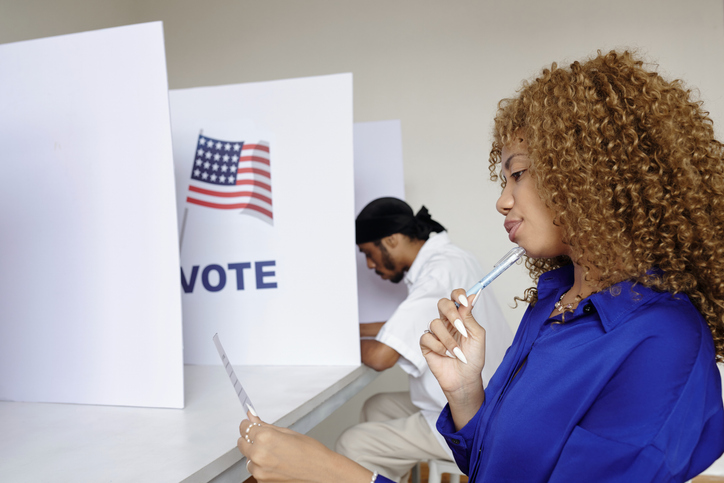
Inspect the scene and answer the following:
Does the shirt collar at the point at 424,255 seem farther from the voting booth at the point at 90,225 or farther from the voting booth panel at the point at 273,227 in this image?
the voting booth at the point at 90,225

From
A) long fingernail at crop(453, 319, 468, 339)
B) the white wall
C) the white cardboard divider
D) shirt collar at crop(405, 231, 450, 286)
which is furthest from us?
the white wall

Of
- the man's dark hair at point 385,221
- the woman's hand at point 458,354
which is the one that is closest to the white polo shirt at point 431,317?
the man's dark hair at point 385,221

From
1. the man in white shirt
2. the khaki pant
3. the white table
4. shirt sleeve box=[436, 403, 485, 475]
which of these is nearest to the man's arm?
the man in white shirt

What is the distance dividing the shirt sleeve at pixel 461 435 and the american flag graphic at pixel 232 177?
0.67 metres

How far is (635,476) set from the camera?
1.83 feet

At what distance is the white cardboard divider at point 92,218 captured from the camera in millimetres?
956

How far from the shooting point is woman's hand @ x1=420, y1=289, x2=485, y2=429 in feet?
2.65

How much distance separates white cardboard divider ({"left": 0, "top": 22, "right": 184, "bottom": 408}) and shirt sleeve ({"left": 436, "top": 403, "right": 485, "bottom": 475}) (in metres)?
0.45

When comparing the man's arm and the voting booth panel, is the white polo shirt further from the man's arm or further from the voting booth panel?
the voting booth panel

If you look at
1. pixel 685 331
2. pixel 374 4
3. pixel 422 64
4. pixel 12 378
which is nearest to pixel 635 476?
pixel 685 331

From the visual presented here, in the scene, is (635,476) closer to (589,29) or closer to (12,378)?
(12,378)

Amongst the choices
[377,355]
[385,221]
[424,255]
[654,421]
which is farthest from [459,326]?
[385,221]

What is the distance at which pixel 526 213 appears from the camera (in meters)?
0.75

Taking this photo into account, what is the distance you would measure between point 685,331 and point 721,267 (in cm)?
10
